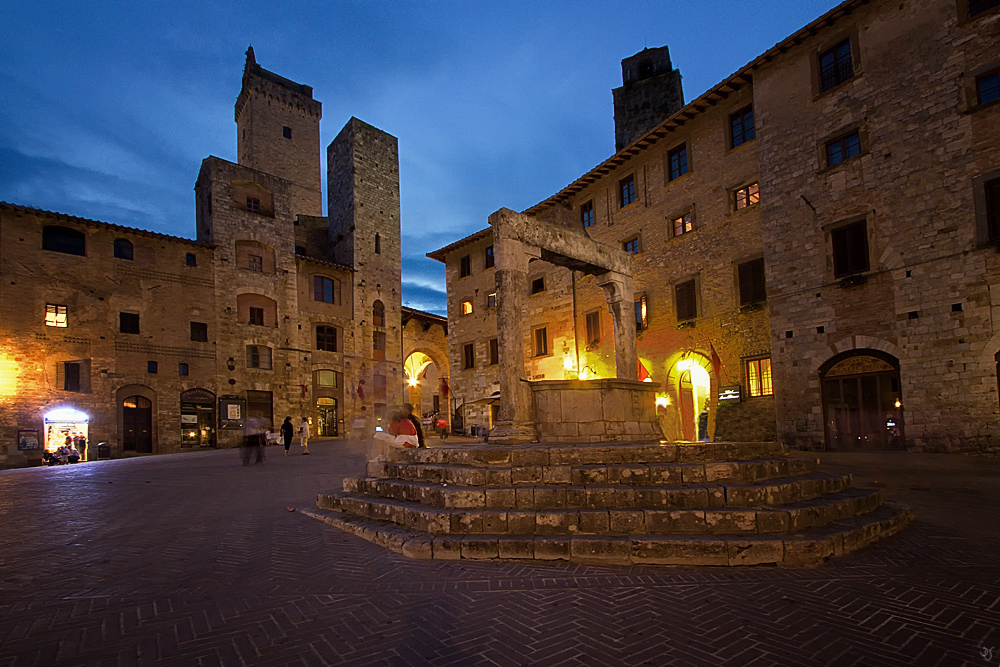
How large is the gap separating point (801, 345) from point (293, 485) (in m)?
14.6

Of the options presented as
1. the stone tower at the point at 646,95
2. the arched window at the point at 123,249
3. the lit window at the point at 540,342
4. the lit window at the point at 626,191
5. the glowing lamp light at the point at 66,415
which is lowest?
the glowing lamp light at the point at 66,415

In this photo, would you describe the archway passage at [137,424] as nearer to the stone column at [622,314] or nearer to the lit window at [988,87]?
the stone column at [622,314]

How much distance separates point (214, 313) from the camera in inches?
1131

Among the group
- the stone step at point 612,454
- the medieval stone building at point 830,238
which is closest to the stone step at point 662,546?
the stone step at point 612,454

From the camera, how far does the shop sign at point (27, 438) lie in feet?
73.4

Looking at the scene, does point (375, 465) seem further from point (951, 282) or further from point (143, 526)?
point (951, 282)

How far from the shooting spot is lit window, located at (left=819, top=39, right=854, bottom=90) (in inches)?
622

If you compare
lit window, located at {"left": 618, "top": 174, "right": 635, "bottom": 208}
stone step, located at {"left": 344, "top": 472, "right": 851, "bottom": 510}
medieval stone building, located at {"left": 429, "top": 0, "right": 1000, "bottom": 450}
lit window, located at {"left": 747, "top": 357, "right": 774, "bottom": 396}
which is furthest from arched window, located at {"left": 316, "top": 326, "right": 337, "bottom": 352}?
stone step, located at {"left": 344, "top": 472, "right": 851, "bottom": 510}

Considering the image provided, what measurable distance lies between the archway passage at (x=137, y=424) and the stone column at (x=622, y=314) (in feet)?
79.5

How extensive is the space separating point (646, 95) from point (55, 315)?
3317 centimetres

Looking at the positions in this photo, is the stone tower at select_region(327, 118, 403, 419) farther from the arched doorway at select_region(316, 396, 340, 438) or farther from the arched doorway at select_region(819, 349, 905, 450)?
the arched doorway at select_region(819, 349, 905, 450)

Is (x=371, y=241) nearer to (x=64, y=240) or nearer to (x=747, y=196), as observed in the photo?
(x=64, y=240)

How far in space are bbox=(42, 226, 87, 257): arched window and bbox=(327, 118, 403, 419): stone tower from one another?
1387 centimetres

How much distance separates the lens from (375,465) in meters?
8.05
